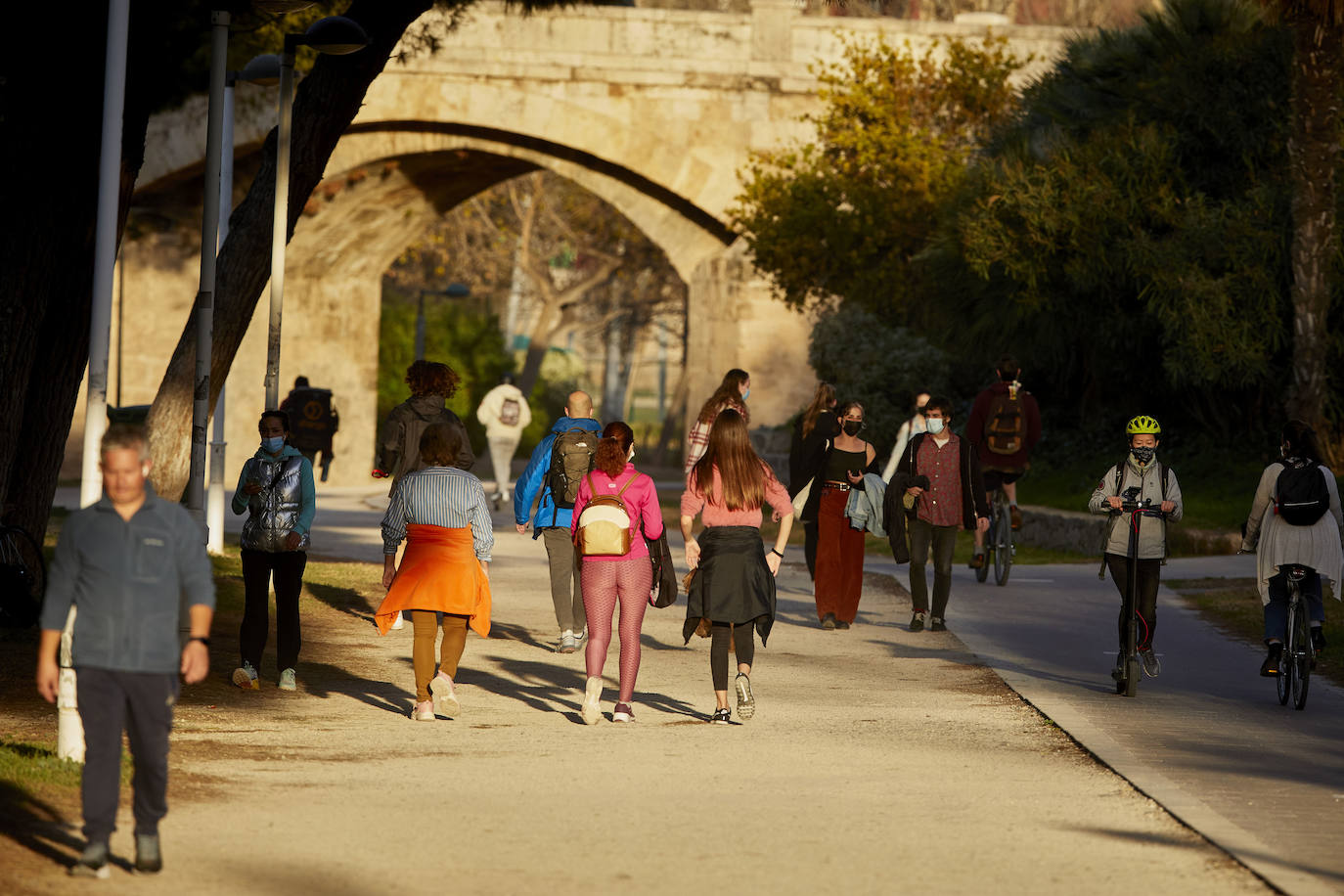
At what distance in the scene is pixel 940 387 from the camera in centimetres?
2723

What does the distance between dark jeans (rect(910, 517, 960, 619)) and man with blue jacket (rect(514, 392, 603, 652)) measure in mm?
2634

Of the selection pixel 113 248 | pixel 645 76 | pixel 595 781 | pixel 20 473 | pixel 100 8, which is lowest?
pixel 595 781

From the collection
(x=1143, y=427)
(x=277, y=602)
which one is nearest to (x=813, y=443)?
(x=1143, y=427)

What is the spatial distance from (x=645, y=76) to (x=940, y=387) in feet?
23.0

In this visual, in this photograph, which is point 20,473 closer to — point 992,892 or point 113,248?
point 113,248

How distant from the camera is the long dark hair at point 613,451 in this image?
945 centimetres

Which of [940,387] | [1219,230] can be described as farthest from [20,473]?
[940,387]

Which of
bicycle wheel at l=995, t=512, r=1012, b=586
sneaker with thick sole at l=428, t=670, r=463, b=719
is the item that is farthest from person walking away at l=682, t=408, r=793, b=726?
bicycle wheel at l=995, t=512, r=1012, b=586

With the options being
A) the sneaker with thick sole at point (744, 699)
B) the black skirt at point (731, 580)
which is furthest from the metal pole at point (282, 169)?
the sneaker with thick sole at point (744, 699)

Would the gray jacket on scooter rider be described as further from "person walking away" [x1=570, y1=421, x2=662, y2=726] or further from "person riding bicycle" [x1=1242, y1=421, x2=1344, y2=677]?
"person walking away" [x1=570, y1=421, x2=662, y2=726]

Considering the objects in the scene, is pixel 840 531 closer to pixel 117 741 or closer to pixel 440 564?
pixel 440 564

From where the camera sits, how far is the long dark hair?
9.45 meters

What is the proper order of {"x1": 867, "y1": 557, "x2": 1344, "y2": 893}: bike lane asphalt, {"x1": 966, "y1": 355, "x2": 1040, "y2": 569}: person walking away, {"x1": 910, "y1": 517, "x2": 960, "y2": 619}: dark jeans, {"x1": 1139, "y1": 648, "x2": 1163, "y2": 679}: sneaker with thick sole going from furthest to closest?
{"x1": 966, "y1": 355, "x2": 1040, "y2": 569}: person walking away
{"x1": 910, "y1": 517, "x2": 960, "y2": 619}: dark jeans
{"x1": 1139, "y1": 648, "x2": 1163, "y2": 679}: sneaker with thick sole
{"x1": 867, "y1": 557, "x2": 1344, "y2": 893}: bike lane asphalt

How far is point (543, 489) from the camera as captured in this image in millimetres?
11867
